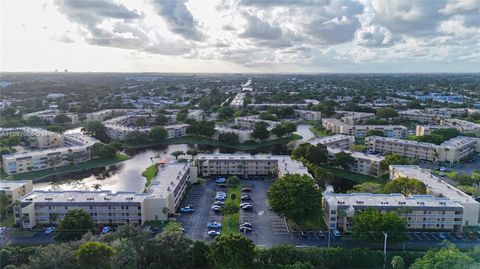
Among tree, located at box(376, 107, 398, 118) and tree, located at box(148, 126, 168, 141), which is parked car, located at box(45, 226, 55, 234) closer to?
tree, located at box(148, 126, 168, 141)

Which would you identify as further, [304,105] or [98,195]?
[304,105]

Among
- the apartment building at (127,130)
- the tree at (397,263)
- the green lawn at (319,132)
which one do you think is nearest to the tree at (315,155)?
the green lawn at (319,132)

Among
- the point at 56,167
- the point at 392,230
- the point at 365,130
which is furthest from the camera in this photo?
the point at 365,130

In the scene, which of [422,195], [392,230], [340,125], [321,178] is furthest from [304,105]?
[392,230]

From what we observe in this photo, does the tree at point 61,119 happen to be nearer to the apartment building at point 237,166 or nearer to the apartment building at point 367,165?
the apartment building at point 237,166

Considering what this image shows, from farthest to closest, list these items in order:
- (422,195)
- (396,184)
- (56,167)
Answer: (56,167) → (396,184) → (422,195)

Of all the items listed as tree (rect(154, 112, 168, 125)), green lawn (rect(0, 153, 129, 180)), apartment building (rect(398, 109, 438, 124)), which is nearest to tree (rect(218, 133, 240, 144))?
green lawn (rect(0, 153, 129, 180))

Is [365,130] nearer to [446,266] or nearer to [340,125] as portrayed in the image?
[340,125]
